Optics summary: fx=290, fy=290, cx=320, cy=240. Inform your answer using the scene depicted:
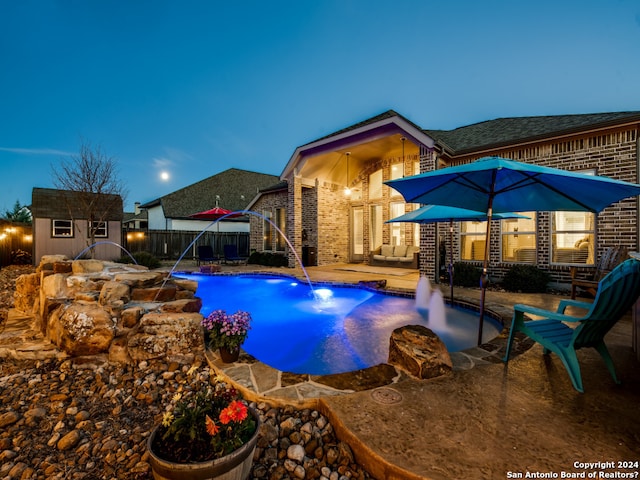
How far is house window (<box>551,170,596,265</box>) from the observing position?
7111 millimetres

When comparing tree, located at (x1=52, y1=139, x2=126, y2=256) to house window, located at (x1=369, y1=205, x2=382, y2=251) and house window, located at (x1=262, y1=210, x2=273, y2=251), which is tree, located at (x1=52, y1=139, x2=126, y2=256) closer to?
house window, located at (x1=262, y1=210, x2=273, y2=251)

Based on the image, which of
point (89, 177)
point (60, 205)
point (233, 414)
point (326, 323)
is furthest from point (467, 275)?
point (60, 205)

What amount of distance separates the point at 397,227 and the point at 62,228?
16.9 metres

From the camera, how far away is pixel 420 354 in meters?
2.81

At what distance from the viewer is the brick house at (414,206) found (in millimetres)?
6742

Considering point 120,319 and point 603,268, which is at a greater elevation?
point 603,268

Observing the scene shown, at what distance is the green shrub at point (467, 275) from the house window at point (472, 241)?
0.75 m

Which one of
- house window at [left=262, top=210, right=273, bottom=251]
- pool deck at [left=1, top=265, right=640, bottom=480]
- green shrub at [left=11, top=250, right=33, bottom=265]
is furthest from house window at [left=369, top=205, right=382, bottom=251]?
green shrub at [left=11, top=250, right=33, bottom=265]

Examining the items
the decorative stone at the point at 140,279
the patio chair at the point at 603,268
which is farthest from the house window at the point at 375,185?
the decorative stone at the point at 140,279

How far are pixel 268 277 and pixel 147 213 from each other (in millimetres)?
20587

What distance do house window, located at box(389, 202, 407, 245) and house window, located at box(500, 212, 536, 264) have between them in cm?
445

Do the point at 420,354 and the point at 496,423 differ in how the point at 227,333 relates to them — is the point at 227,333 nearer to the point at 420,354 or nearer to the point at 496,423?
the point at 420,354

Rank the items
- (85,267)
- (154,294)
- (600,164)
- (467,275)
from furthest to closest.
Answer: (467,275) → (600,164) → (85,267) → (154,294)

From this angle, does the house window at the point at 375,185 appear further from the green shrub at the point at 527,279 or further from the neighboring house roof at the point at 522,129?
the green shrub at the point at 527,279
